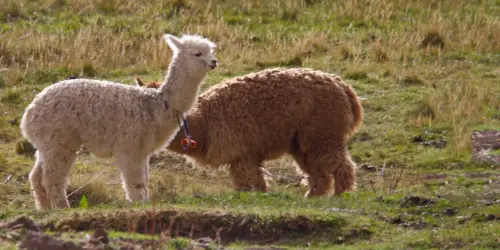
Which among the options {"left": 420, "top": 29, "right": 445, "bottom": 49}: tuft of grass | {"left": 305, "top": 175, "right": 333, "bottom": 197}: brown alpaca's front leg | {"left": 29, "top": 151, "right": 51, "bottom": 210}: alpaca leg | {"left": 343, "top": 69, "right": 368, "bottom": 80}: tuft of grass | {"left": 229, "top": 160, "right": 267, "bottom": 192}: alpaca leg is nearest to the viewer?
{"left": 29, "top": 151, "right": 51, "bottom": 210}: alpaca leg

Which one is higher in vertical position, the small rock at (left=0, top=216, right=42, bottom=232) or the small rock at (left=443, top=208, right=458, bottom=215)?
the small rock at (left=0, top=216, right=42, bottom=232)

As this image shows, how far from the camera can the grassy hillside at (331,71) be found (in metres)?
8.67

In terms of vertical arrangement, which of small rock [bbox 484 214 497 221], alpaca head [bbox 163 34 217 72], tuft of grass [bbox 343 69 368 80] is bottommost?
tuft of grass [bbox 343 69 368 80]

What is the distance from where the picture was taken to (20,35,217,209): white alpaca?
9.27m

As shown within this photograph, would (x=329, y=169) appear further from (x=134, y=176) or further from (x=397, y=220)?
(x=134, y=176)

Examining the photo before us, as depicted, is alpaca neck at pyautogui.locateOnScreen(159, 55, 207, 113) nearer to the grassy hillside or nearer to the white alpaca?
the white alpaca

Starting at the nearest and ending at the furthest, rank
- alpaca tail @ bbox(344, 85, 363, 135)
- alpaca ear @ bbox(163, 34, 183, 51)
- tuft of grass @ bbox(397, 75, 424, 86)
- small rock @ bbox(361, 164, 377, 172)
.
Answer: alpaca ear @ bbox(163, 34, 183, 51), alpaca tail @ bbox(344, 85, 363, 135), small rock @ bbox(361, 164, 377, 172), tuft of grass @ bbox(397, 75, 424, 86)

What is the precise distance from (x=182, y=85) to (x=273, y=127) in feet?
4.83

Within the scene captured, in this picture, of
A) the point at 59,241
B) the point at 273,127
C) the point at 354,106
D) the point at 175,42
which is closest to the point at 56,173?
the point at 175,42

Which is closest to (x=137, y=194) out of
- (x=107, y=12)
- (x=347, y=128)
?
(x=347, y=128)

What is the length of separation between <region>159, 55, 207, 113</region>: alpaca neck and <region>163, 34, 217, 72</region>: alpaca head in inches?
1.6

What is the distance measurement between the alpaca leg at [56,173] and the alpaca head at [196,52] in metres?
1.33

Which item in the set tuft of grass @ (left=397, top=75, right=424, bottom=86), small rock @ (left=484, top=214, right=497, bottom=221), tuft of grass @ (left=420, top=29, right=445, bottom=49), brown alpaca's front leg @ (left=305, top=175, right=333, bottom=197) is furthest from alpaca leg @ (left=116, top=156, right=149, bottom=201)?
tuft of grass @ (left=420, top=29, right=445, bottom=49)

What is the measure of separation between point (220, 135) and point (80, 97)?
1804 millimetres
